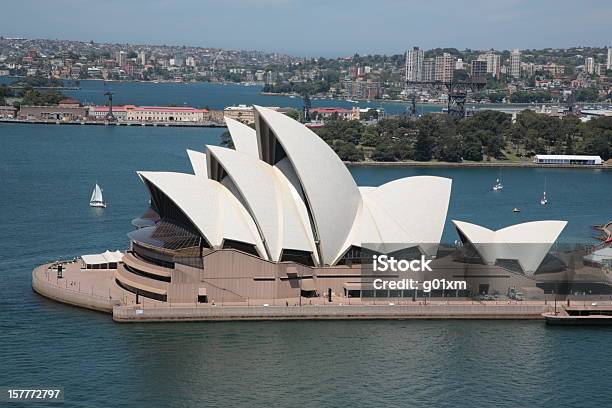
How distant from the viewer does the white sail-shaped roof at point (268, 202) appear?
30672 millimetres

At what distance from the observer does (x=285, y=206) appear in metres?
31.1

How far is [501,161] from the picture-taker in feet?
247

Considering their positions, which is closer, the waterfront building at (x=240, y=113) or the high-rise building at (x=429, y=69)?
the waterfront building at (x=240, y=113)

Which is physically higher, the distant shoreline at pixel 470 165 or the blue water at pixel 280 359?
the blue water at pixel 280 359

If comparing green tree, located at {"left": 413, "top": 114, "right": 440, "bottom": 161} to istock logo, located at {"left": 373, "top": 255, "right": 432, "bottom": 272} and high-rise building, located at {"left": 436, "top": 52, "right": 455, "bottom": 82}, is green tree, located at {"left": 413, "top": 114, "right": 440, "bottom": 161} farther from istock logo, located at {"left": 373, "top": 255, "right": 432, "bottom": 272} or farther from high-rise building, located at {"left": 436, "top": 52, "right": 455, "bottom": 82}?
high-rise building, located at {"left": 436, "top": 52, "right": 455, "bottom": 82}

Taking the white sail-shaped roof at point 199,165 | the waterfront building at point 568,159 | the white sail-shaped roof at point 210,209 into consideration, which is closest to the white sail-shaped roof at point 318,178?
the white sail-shaped roof at point 210,209

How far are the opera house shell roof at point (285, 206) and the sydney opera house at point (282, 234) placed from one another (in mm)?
31

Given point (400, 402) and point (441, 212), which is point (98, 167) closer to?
point (441, 212)

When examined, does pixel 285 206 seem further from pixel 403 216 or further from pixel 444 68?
pixel 444 68

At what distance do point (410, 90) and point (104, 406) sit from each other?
156m

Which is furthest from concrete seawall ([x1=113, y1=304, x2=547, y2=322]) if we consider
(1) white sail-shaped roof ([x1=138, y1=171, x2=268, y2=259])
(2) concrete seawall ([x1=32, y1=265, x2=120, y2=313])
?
(1) white sail-shaped roof ([x1=138, y1=171, x2=268, y2=259])

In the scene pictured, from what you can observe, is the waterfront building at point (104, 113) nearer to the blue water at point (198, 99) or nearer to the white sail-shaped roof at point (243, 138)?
the blue water at point (198, 99)

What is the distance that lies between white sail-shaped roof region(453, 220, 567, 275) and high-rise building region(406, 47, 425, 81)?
155m

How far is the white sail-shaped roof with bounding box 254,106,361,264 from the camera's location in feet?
102
